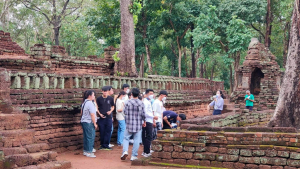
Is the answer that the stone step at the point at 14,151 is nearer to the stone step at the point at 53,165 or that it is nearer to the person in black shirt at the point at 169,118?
the stone step at the point at 53,165

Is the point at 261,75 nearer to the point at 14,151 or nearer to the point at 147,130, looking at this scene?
the point at 147,130

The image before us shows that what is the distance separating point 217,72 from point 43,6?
936 inches

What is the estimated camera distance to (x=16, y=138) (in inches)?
249

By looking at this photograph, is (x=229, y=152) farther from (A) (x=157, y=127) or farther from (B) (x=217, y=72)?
(B) (x=217, y=72)

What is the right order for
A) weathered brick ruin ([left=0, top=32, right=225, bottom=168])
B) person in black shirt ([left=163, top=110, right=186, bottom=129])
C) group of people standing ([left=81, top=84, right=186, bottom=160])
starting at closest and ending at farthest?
weathered brick ruin ([left=0, top=32, right=225, bottom=168]) → group of people standing ([left=81, top=84, right=186, bottom=160]) → person in black shirt ([left=163, top=110, right=186, bottom=129])

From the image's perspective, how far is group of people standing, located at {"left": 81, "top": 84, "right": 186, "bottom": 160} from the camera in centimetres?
752

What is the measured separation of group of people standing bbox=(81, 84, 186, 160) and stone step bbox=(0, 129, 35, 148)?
67.3 inches

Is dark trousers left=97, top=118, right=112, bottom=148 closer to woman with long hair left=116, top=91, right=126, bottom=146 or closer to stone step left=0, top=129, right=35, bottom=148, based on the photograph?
woman with long hair left=116, top=91, right=126, bottom=146

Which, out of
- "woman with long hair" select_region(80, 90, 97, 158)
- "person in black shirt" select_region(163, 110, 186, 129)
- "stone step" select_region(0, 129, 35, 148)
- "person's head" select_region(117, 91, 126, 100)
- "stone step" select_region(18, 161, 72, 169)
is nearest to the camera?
"stone step" select_region(18, 161, 72, 169)

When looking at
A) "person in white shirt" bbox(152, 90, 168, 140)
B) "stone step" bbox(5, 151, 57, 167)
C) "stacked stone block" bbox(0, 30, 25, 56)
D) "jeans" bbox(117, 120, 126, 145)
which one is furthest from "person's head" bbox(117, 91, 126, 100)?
"stacked stone block" bbox(0, 30, 25, 56)

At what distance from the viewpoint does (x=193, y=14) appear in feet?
87.2

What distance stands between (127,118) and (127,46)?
7.40m

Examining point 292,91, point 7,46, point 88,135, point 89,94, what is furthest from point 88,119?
point 7,46

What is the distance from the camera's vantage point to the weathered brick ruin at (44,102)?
6.29 m
